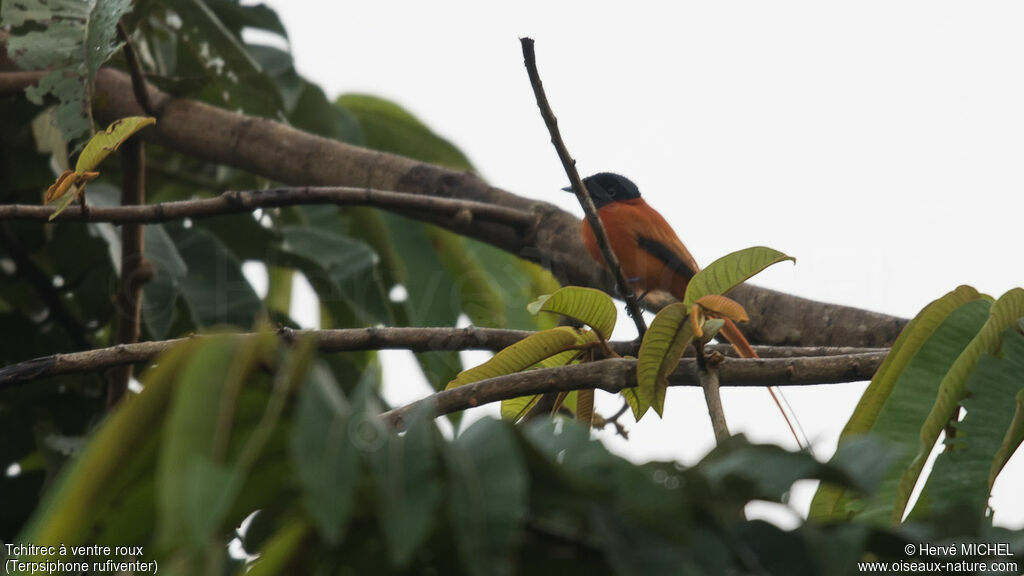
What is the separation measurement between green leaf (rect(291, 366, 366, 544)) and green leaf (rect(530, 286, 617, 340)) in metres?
1.04

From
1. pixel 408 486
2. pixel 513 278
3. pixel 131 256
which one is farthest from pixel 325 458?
pixel 513 278

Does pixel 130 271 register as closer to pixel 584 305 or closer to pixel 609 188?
pixel 584 305

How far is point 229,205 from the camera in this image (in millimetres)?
2414

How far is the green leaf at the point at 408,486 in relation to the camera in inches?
28.1

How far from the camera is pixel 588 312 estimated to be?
71.5 inches

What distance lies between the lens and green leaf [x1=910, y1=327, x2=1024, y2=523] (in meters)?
1.39

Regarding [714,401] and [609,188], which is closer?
[714,401]

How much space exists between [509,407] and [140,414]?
1.27 m

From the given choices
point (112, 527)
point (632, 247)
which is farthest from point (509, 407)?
point (632, 247)

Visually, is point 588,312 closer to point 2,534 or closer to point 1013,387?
point 1013,387

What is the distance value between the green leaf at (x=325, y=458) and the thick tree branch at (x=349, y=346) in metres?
0.97

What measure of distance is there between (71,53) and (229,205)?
91 centimetres

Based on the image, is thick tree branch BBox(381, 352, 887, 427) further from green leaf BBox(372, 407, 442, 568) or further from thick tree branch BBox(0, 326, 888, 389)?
green leaf BBox(372, 407, 442, 568)

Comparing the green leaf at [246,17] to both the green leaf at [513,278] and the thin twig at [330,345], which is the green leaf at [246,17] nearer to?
the green leaf at [513,278]
